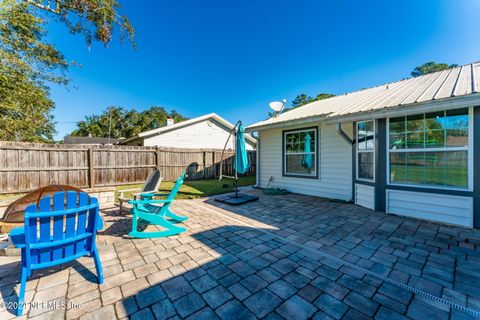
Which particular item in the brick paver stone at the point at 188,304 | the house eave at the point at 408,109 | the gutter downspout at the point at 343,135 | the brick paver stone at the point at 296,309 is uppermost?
the house eave at the point at 408,109

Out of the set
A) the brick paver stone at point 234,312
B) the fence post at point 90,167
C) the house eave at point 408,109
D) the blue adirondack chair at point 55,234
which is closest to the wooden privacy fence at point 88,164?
the fence post at point 90,167

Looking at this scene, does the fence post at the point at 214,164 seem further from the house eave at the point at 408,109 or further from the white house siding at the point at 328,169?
the house eave at the point at 408,109

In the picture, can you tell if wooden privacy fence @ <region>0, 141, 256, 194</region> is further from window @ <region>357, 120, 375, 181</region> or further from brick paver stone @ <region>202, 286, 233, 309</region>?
brick paver stone @ <region>202, 286, 233, 309</region>

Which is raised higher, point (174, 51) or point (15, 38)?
point (174, 51)

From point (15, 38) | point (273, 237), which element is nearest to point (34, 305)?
point (273, 237)

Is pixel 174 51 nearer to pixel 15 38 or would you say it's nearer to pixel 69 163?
pixel 15 38

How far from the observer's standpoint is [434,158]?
4.32m

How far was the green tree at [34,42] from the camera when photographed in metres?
6.93

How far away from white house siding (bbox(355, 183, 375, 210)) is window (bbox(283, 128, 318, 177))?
4.77ft

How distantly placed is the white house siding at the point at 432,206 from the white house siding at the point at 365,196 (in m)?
0.35

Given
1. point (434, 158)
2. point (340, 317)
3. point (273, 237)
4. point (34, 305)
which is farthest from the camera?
point (434, 158)

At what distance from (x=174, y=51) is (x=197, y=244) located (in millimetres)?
12460

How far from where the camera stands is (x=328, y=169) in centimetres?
652

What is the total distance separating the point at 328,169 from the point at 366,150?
1.37 meters
